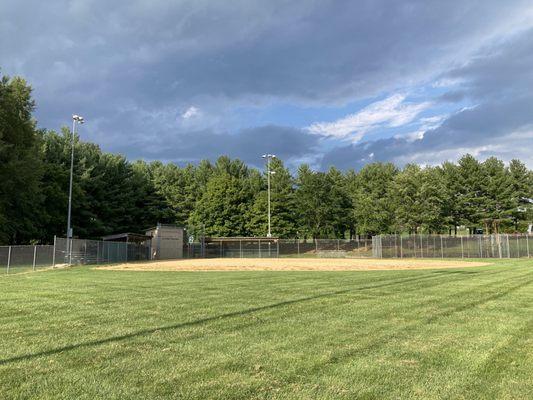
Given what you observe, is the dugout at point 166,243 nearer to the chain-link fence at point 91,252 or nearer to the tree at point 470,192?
the chain-link fence at point 91,252

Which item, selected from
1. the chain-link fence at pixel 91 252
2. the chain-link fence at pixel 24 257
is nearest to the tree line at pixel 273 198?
the chain-link fence at pixel 91 252

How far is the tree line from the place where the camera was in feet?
200

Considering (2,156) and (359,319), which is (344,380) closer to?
(359,319)

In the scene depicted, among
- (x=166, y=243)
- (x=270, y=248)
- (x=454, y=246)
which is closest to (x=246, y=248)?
(x=270, y=248)

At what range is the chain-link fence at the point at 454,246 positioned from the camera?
47.4m

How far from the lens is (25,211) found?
52156 millimetres

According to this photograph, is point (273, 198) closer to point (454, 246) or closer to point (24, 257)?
point (454, 246)

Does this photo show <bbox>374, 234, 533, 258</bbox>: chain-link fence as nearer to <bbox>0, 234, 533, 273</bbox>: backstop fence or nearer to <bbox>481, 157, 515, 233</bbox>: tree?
<bbox>0, 234, 533, 273</bbox>: backstop fence

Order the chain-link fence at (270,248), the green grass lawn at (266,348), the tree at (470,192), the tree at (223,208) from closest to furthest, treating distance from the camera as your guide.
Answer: the green grass lawn at (266,348) → the chain-link fence at (270,248) → the tree at (470,192) → the tree at (223,208)

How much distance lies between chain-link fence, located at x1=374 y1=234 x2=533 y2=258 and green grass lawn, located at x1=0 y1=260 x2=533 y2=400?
1543 inches

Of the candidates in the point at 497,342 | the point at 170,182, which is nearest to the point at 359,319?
the point at 497,342

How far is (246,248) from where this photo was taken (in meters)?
66.1

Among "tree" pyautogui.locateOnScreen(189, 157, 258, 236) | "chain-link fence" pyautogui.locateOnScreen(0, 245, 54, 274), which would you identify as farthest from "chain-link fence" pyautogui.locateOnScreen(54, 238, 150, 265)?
"tree" pyautogui.locateOnScreen(189, 157, 258, 236)

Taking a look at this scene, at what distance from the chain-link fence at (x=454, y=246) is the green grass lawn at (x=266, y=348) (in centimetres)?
3920
